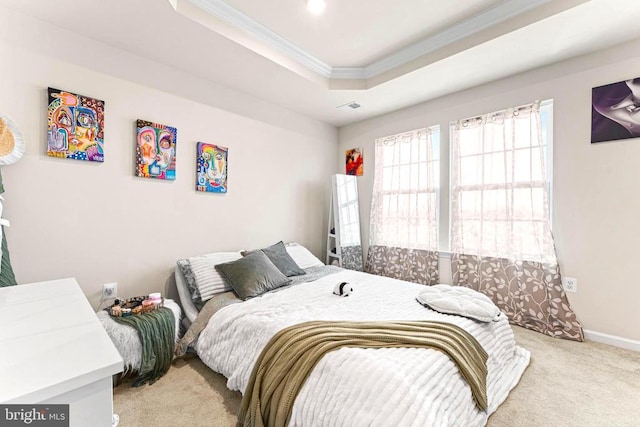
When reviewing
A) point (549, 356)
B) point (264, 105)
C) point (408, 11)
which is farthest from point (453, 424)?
point (264, 105)

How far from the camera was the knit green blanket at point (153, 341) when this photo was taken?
5.87 feet

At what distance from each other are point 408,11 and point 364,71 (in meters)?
0.87

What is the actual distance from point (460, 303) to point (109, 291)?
2.60 meters

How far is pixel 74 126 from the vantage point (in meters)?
2.06

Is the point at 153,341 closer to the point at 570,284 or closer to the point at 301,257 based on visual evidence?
the point at 301,257

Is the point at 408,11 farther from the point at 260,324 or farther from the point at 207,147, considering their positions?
the point at 260,324

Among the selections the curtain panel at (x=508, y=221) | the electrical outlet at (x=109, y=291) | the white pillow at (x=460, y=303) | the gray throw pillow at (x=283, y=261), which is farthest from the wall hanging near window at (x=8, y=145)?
the curtain panel at (x=508, y=221)

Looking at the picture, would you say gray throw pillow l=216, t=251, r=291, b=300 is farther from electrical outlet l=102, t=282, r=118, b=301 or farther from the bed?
electrical outlet l=102, t=282, r=118, b=301

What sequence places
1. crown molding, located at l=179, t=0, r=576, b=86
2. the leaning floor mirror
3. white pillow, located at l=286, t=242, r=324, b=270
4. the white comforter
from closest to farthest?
the white comforter < crown molding, located at l=179, t=0, r=576, b=86 < white pillow, located at l=286, t=242, r=324, b=270 < the leaning floor mirror

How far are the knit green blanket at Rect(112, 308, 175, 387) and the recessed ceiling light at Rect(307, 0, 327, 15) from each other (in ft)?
7.94

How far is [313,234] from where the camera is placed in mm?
3863

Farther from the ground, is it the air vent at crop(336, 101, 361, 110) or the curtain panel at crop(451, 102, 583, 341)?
the air vent at crop(336, 101, 361, 110)

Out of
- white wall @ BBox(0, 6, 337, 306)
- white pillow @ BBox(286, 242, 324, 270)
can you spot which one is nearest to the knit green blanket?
white wall @ BBox(0, 6, 337, 306)

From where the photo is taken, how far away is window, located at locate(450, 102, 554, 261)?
8.41ft
